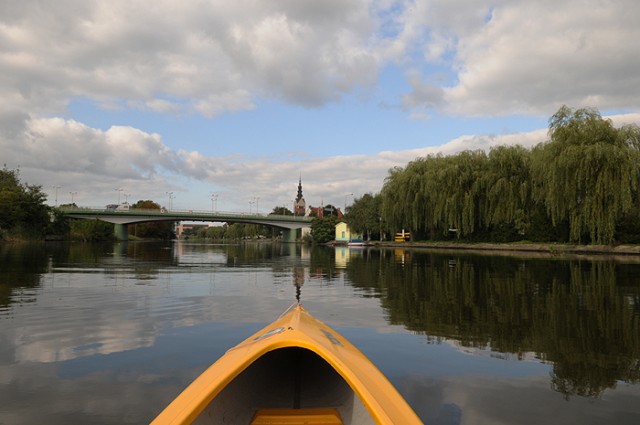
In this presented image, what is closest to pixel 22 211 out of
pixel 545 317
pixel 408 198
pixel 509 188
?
pixel 408 198

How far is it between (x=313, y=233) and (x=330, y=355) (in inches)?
3689

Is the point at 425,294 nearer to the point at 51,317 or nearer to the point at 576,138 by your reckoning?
the point at 51,317

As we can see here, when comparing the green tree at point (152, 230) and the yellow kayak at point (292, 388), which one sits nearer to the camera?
the yellow kayak at point (292, 388)

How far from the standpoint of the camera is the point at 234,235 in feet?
628

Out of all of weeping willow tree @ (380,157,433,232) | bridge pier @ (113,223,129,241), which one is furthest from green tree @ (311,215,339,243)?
bridge pier @ (113,223,129,241)

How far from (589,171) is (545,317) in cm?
2769

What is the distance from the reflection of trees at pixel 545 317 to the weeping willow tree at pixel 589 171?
56.2 ft

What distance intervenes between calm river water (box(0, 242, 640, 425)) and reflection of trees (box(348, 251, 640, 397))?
0.04 metres

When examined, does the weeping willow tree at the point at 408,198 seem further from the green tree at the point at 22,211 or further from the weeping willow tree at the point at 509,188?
the green tree at the point at 22,211

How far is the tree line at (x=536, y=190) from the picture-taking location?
107 feet

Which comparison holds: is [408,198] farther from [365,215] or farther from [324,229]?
[324,229]

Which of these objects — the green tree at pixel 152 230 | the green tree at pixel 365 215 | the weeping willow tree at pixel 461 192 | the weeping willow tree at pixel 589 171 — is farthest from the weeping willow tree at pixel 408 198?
the green tree at pixel 152 230

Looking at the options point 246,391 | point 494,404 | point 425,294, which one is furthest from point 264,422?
point 425,294

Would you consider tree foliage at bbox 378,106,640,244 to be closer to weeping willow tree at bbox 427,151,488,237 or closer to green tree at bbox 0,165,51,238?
weeping willow tree at bbox 427,151,488,237
